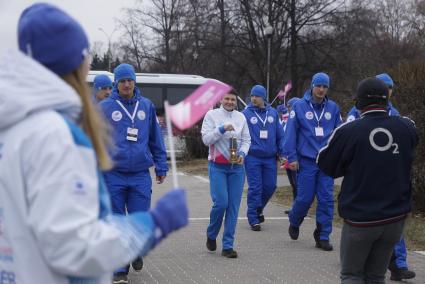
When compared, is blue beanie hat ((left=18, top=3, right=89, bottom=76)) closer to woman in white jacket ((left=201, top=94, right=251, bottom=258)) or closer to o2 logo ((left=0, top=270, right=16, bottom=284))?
o2 logo ((left=0, top=270, right=16, bottom=284))

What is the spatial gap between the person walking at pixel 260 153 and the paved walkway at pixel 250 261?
16.0 inches

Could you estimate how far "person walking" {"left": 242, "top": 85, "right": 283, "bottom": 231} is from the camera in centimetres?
899

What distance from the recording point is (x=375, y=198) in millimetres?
4277

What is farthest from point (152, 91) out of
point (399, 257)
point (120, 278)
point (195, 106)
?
point (195, 106)

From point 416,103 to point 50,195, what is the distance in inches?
332

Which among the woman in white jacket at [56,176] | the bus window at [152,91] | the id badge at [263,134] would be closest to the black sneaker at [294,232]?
the id badge at [263,134]

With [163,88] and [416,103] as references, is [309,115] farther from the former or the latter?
[163,88]

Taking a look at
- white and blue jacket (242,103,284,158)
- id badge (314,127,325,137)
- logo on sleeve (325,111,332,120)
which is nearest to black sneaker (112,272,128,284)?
id badge (314,127,325,137)

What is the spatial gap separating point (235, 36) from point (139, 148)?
3386 centimetres

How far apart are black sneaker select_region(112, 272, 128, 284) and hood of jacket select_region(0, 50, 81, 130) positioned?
13.5ft

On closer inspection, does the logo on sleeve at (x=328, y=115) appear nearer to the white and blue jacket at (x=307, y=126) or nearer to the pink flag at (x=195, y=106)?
the white and blue jacket at (x=307, y=126)

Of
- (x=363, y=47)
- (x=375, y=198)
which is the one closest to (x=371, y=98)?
(x=375, y=198)

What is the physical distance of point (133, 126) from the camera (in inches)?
236

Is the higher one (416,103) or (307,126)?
(416,103)
